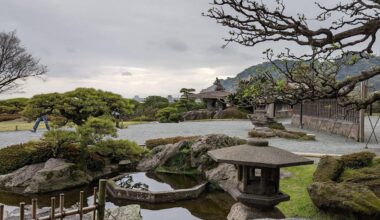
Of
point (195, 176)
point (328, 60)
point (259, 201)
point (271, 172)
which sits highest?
point (328, 60)

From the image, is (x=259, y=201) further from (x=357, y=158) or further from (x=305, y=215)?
(x=357, y=158)

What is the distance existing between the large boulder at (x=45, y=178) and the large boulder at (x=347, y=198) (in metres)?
8.66

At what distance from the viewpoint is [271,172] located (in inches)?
292

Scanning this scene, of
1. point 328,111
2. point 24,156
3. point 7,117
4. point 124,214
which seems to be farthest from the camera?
point 7,117

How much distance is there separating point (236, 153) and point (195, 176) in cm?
735

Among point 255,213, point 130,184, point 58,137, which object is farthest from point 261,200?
point 58,137

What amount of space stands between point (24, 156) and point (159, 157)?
562 centimetres

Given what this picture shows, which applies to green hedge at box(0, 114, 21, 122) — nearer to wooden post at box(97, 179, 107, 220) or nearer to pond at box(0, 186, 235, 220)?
pond at box(0, 186, 235, 220)

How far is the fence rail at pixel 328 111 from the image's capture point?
67.8ft

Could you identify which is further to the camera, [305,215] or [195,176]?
[195,176]

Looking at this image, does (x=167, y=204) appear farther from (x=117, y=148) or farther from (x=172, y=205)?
(x=117, y=148)

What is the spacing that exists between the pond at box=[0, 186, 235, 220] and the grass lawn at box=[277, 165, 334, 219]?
71.8 inches

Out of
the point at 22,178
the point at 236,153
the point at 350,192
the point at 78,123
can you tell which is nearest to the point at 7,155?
the point at 22,178

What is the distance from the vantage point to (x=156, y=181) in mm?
13586
